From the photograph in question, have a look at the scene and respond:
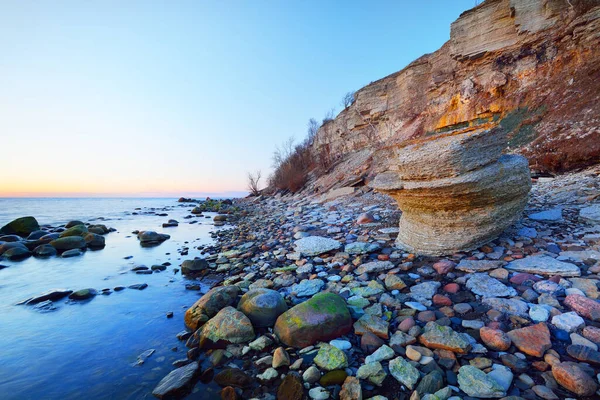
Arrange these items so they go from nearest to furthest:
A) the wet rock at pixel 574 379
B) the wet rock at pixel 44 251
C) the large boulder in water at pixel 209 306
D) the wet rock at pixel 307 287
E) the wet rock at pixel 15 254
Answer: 1. the wet rock at pixel 574 379
2. the large boulder in water at pixel 209 306
3. the wet rock at pixel 307 287
4. the wet rock at pixel 15 254
5. the wet rock at pixel 44 251

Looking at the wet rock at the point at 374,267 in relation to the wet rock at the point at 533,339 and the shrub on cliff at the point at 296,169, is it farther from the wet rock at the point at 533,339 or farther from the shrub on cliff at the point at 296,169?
the shrub on cliff at the point at 296,169

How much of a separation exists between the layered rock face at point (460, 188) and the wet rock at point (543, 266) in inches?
25.6

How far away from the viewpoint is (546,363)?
6.89 ft

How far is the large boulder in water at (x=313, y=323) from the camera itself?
9.33 ft

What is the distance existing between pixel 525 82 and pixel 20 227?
26376 millimetres

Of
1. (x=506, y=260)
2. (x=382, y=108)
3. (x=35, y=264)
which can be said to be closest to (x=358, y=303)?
(x=506, y=260)

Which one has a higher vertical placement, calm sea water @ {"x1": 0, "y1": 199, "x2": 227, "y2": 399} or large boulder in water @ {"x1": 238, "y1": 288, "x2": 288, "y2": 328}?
large boulder in water @ {"x1": 238, "y1": 288, "x2": 288, "y2": 328}

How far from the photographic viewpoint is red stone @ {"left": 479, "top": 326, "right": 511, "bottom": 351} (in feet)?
7.64

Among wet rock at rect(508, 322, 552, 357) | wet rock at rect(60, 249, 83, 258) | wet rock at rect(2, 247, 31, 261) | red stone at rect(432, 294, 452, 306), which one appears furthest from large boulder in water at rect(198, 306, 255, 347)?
wet rock at rect(2, 247, 31, 261)

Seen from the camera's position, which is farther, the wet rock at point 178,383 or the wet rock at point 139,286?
the wet rock at point 139,286

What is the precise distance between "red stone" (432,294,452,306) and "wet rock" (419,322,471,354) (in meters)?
0.56

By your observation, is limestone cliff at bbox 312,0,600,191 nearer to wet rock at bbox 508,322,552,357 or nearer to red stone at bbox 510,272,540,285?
red stone at bbox 510,272,540,285

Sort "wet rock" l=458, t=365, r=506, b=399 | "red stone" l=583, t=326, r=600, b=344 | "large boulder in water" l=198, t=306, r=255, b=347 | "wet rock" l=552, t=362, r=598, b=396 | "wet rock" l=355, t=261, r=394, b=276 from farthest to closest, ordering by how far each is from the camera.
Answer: "wet rock" l=355, t=261, r=394, b=276 < "large boulder in water" l=198, t=306, r=255, b=347 < "red stone" l=583, t=326, r=600, b=344 < "wet rock" l=458, t=365, r=506, b=399 < "wet rock" l=552, t=362, r=598, b=396

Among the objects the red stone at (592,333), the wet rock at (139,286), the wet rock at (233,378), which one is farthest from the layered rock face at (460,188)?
the wet rock at (139,286)
